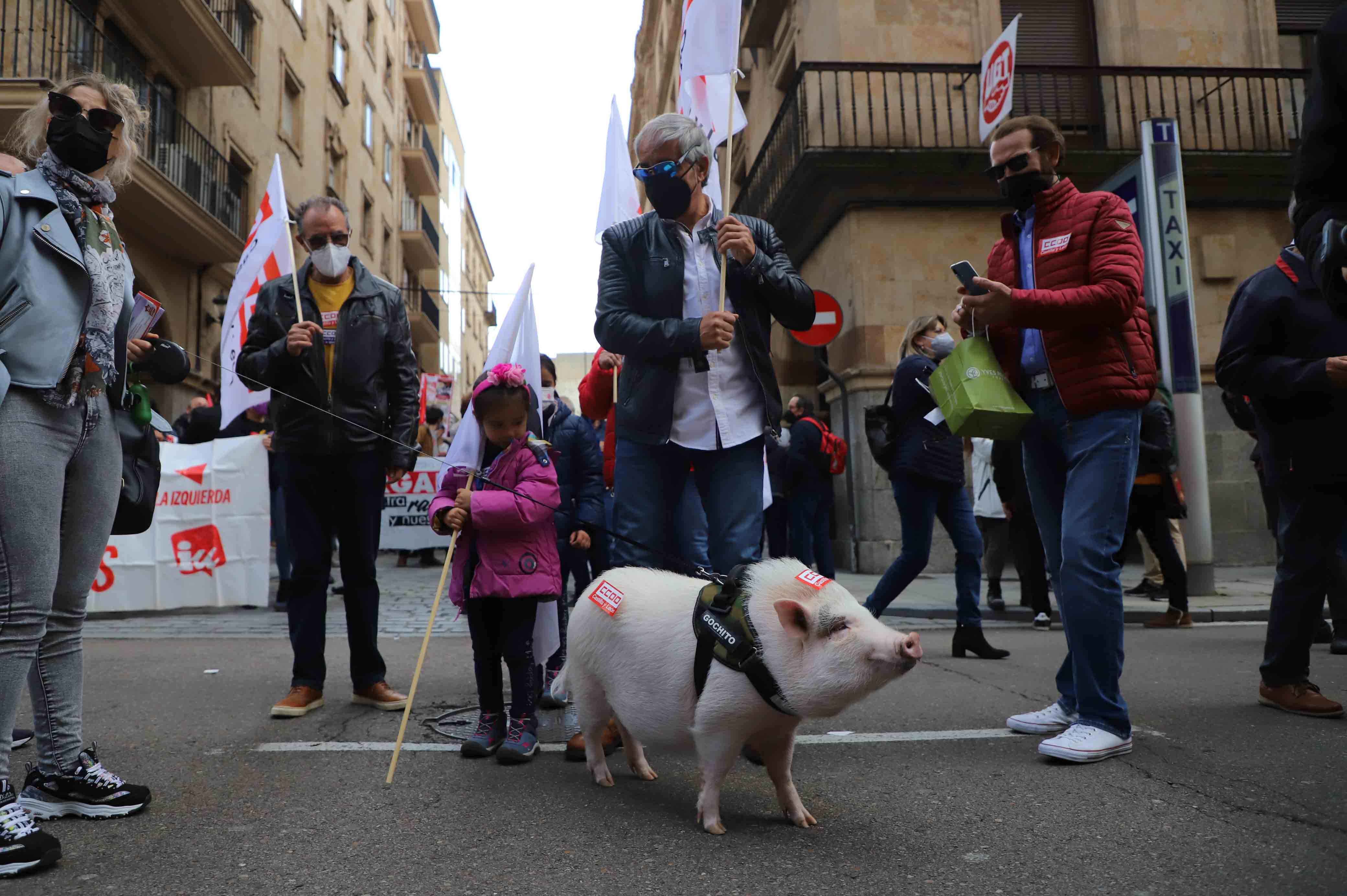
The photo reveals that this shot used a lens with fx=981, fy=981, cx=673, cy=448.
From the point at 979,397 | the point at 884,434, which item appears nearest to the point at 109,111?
the point at 979,397

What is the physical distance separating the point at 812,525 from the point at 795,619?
24.4 ft

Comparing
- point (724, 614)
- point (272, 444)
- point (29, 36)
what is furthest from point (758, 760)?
point (29, 36)

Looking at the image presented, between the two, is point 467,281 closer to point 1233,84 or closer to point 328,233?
point 1233,84

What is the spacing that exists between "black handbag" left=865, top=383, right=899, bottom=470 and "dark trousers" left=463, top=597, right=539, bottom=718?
282 cm

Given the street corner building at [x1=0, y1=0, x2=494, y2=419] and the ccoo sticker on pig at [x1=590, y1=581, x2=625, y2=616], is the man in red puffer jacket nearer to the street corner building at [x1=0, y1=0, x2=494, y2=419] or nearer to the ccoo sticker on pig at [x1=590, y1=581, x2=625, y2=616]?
the ccoo sticker on pig at [x1=590, y1=581, x2=625, y2=616]

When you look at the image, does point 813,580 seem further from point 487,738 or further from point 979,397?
point 487,738

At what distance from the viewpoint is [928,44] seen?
45.6ft

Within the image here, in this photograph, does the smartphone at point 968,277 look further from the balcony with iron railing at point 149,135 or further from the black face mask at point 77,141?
the balcony with iron railing at point 149,135

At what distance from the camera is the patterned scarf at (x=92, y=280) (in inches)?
104

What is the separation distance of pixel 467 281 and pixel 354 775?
216 ft

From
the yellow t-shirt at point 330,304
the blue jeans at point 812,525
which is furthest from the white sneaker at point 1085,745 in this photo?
the blue jeans at point 812,525

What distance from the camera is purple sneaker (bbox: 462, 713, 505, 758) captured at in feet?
11.5

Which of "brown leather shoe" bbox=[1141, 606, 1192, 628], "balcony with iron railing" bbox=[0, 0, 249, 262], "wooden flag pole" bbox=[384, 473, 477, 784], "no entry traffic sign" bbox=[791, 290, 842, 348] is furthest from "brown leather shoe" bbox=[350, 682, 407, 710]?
"balcony with iron railing" bbox=[0, 0, 249, 262]

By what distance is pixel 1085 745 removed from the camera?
3.23 meters
